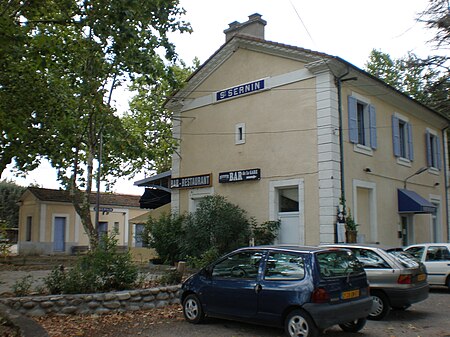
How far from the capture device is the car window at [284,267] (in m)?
7.35

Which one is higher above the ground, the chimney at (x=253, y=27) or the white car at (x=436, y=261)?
the chimney at (x=253, y=27)

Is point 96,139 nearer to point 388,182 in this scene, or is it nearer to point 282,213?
point 282,213

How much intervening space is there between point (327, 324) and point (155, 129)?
87.2 feet

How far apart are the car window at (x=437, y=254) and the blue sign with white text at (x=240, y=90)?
26.9 ft

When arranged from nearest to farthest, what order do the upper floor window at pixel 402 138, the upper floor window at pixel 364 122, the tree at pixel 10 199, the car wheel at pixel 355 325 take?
1. the car wheel at pixel 355 325
2. the upper floor window at pixel 364 122
3. the upper floor window at pixel 402 138
4. the tree at pixel 10 199

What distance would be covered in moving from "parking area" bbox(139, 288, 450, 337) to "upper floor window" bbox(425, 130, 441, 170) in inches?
542

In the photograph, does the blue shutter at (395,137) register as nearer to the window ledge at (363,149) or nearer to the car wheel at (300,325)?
the window ledge at (363,149)

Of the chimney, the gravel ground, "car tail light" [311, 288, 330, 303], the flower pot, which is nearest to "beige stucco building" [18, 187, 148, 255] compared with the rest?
the chimney

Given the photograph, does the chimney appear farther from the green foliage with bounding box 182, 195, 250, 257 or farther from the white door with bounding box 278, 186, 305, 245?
the green foliage with bounding box 182, 195, 250, 257

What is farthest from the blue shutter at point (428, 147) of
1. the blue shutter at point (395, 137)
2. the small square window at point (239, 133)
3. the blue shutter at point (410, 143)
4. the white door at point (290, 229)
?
the small square window at point (239, 133)

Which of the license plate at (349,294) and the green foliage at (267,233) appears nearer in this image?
the license plate at (349,294)

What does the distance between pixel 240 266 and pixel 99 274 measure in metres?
3.54

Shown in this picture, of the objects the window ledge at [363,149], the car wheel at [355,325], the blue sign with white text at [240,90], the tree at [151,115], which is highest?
the tree at [151,115]

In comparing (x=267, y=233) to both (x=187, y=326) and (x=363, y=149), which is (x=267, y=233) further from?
(x=187, y=326)
